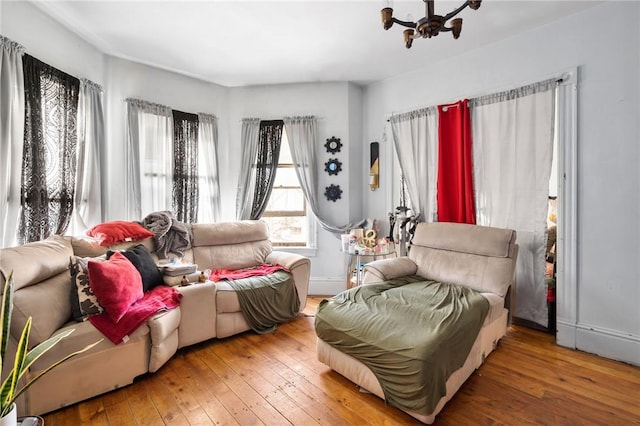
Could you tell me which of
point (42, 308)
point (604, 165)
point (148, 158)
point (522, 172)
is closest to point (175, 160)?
point (148, 158)

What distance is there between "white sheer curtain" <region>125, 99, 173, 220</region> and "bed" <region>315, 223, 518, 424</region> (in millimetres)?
2400

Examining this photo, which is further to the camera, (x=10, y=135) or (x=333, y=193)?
(x=333, y=193)

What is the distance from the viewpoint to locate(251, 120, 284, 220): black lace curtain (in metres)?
3.97

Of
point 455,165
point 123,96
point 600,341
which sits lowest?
point 600,341

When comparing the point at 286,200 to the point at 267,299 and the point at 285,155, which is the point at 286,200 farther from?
the point at 267,299

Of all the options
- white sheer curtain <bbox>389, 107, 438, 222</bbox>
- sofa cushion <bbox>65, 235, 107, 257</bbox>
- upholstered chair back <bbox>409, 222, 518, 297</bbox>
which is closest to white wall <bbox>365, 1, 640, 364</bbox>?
upholstered chair back <bbox>409, 222, 518, 297</bbox>

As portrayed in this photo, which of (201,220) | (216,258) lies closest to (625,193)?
(216,258)

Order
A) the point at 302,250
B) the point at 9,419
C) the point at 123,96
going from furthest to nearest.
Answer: the point at 302,250 < the point at 123,96 < the point at 9,419

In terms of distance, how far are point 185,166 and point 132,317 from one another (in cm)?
210

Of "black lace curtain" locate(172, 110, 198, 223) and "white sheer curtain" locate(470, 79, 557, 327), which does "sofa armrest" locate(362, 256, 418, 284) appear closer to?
"white sheer curtain" locate(470, 79, 557, 327)

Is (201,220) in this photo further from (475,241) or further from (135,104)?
(475,241)

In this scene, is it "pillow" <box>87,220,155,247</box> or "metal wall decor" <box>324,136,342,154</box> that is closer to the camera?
"pillow" <box>87,220,155,247</box>

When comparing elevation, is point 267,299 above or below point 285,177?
below

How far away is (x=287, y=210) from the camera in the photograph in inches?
163
